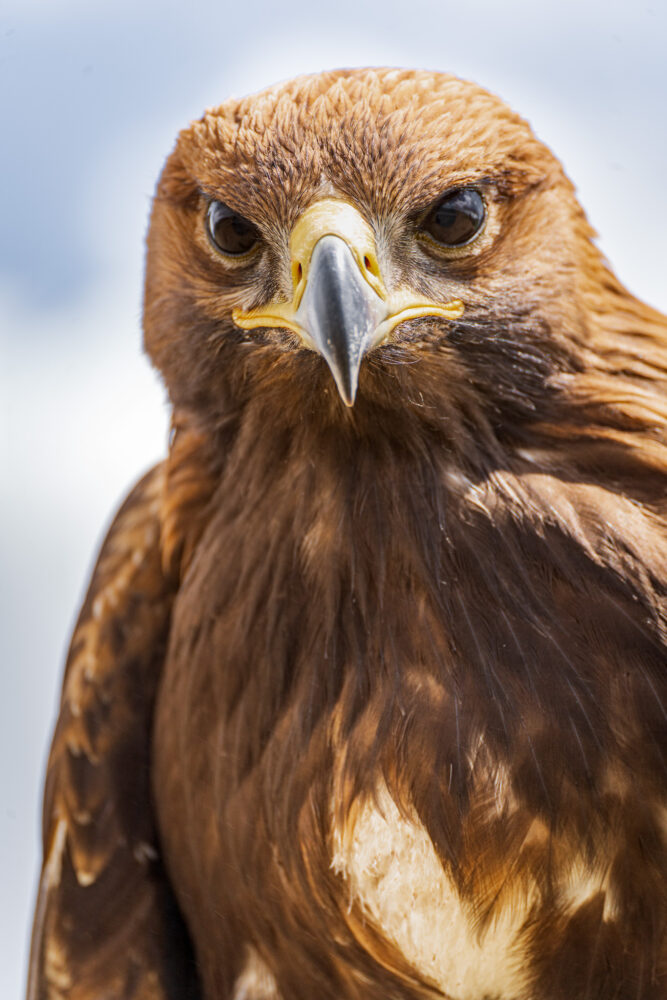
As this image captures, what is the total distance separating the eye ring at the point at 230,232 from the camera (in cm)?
237

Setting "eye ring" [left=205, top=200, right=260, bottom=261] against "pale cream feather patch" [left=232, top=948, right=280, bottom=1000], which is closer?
"eye ring" [left=205, top=200, right=260, bottom=261]

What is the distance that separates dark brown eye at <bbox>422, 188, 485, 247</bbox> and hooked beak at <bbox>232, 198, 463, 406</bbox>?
0.11 m

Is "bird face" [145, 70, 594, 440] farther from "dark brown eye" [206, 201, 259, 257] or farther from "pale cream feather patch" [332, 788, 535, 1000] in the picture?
"pale cream feather patch" [332, 788, 535, 1000]

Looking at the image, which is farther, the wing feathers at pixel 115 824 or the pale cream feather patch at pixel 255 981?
the wing feathers at pixel 115 824

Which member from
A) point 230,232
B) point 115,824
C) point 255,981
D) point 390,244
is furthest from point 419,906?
point 230,232

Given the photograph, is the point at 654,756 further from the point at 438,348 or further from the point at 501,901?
the point at 438,348

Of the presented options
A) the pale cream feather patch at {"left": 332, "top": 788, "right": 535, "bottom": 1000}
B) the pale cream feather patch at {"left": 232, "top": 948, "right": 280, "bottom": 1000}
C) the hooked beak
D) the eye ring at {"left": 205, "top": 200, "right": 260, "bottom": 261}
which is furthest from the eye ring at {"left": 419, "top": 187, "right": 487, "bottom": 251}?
the pale cream feather patch at {"left": 232, "top": 948, "right": 280, "bottom": 1000}

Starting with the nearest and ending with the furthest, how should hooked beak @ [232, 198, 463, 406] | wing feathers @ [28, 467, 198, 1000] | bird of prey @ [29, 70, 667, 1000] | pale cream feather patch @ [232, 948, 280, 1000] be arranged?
1. hooked beak @ [232, 198, 463, 406]
2. bird of prey @ [29, 70, 667, 1000]
3. pale cream feather patch @ [232, 948, 280, 1000]
4. wing feathers @ [28, 467, 198, 1000]

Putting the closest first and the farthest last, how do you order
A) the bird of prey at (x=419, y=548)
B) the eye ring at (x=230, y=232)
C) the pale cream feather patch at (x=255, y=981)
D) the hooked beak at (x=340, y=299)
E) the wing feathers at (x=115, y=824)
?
the hooked beak at (x=340, y=299) → the bird of prey at (x=419, y=548) → the eye ring at (x=230, y=232) → the pale cream feather patch at (x=255, y=981) → the wing feathers at (x=115, y=824)

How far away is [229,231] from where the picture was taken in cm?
241

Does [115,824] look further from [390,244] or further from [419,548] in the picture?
[390,244]

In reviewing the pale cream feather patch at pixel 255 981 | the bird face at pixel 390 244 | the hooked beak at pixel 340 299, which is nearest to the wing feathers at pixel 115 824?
the pale cream feather patch at pixel 255 981

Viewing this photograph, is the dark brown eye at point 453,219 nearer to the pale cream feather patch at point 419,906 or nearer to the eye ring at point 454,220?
the eye ring at point 454,220

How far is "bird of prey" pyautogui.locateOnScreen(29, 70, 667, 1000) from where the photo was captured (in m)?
2.19
